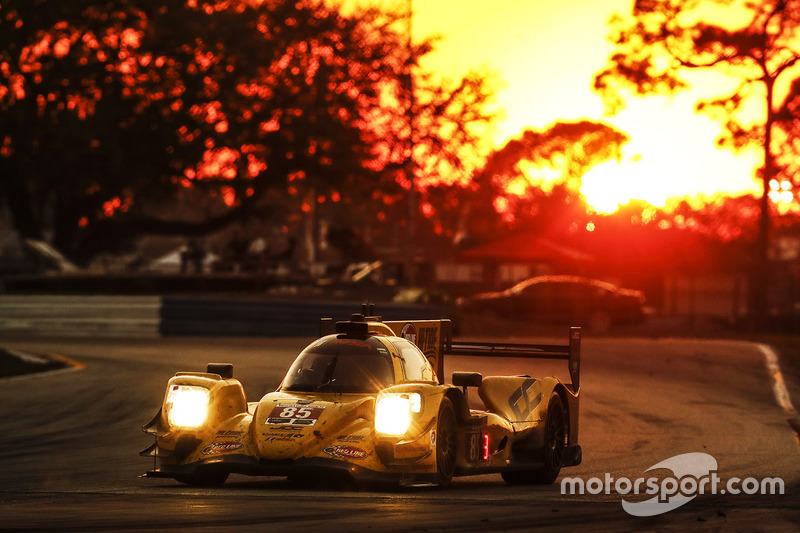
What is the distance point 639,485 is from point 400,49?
1239 inches

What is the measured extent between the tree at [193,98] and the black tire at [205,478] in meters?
28.4

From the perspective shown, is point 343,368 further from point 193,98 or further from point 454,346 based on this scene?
point 193,98

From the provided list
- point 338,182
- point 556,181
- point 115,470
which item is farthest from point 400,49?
point 556,181

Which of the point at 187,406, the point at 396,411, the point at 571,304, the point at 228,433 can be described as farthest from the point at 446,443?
the point at 571,304

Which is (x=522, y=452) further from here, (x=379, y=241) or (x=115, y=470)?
(x=379, y=241)

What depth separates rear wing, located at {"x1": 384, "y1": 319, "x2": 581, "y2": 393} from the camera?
11.4m

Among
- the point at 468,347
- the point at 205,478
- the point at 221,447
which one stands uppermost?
the point at 468,347

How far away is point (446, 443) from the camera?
943 cm

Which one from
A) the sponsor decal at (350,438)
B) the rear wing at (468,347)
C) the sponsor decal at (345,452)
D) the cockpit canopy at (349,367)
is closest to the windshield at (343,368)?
the cockpit canopy at (349,367)

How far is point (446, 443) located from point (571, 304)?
26653mm

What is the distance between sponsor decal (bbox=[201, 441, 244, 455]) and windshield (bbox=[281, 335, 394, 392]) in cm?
69

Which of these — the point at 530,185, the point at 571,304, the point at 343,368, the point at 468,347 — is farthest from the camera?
the point at 530,185

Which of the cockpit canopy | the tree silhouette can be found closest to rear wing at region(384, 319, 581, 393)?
the cockpit canopy

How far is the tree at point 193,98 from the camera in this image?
3744 cm
